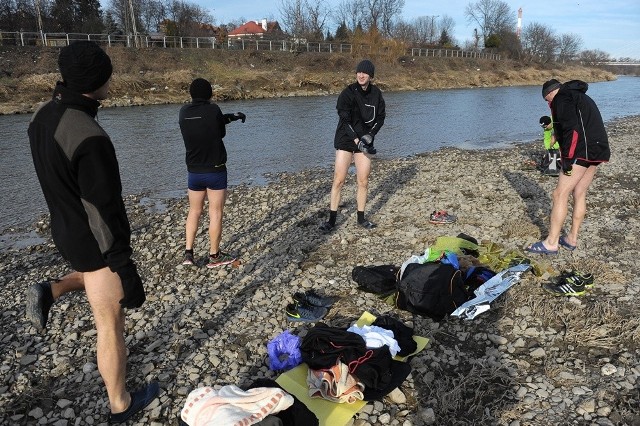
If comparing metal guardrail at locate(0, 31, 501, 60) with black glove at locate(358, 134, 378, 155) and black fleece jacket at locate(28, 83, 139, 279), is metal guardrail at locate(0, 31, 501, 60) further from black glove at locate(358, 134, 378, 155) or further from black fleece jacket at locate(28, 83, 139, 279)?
black fleece jacket at locate(28, 83, 139, 279)

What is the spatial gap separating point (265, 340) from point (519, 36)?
363ft

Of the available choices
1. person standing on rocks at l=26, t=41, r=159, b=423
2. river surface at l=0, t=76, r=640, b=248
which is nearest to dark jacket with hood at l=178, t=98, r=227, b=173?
person standing on rocks at l=26, t=41, r=159, b=423

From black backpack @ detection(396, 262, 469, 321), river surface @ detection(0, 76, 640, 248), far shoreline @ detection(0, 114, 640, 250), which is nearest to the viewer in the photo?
black backpack @ detection(396, 262, 469, 321)

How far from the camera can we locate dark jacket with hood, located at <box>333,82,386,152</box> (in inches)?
262

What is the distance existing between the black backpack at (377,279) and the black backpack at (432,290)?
269 millimetres

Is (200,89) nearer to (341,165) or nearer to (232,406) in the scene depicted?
(341,165)

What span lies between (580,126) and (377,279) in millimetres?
3087

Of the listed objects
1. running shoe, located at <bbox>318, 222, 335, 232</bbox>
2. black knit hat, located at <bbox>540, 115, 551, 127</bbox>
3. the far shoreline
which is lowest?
the far shoreline

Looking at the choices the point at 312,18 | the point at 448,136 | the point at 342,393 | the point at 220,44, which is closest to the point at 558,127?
the point at 342,393

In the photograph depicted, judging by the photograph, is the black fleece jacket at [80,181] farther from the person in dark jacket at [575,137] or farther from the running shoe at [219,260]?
the person in dark jacket at [575,137]

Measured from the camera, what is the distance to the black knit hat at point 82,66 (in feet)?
8.64

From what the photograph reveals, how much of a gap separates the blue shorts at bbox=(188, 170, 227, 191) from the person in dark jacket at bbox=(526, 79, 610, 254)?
4161 mm

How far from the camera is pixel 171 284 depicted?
555 cm

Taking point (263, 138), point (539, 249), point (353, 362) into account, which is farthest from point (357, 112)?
point (263, 138)
